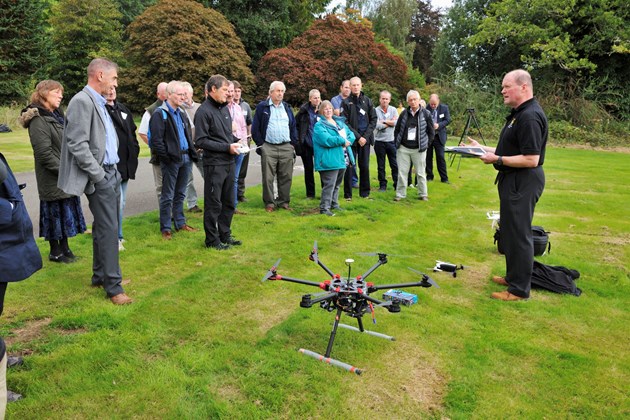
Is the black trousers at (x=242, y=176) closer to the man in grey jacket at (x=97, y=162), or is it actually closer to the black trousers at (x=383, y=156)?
the black trousers at (x=383, y=156)

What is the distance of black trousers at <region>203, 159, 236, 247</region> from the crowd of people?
0.01 meters

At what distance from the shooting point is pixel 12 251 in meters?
2.81

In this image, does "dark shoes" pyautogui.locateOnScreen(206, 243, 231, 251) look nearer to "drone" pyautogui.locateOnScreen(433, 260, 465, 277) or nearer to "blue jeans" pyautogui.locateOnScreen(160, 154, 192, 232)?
"blue jeans" pyautogui.locateOnScreen(160, 154, 192, 232)

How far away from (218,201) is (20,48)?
115 ft

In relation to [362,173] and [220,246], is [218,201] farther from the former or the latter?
[362,173]

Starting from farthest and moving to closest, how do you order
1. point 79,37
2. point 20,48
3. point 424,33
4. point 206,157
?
point 424,33 < point 79,37 < point 20,48 < point 206,157

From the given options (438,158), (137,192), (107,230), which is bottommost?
(137,192)

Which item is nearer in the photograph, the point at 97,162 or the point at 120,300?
the point at 97,162

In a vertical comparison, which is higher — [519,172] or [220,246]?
A: [519,172]

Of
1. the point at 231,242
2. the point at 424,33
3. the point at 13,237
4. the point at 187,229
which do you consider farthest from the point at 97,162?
the point at 424,33

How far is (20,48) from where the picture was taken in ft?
109

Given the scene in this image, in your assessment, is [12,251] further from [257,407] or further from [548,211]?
[548,211]

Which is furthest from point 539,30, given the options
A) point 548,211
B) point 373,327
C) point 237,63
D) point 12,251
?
point 12,251

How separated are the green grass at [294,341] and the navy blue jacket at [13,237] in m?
0.98
